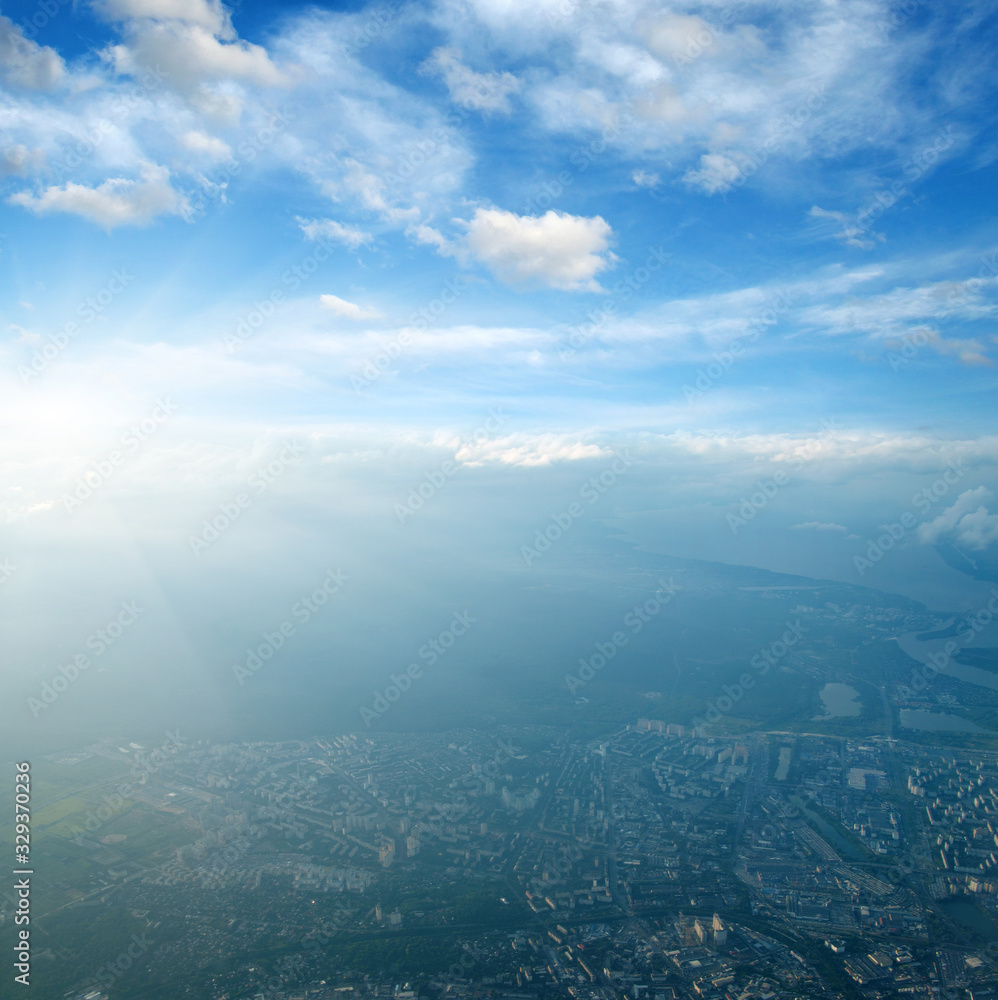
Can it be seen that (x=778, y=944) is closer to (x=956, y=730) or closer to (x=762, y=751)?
(x=762, y=751)

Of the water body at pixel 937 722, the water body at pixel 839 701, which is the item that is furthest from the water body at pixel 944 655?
the water body at pixel 839 701

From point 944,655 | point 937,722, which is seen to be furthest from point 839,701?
point 944,655

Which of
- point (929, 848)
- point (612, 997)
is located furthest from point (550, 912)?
point (929, 848)

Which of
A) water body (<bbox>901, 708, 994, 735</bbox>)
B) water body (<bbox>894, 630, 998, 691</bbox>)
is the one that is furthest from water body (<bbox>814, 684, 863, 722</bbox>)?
water body (<bbox>894, 630, 998, 691</bbox>)

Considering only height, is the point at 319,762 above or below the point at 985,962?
above

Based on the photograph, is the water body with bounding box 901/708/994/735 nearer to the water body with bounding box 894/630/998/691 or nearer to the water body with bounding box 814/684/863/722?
the water body with bounding box 814/684/863/722

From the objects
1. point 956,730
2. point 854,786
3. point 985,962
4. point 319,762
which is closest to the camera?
point 985,962

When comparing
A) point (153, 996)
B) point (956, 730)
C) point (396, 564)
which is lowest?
point (956, 730)
